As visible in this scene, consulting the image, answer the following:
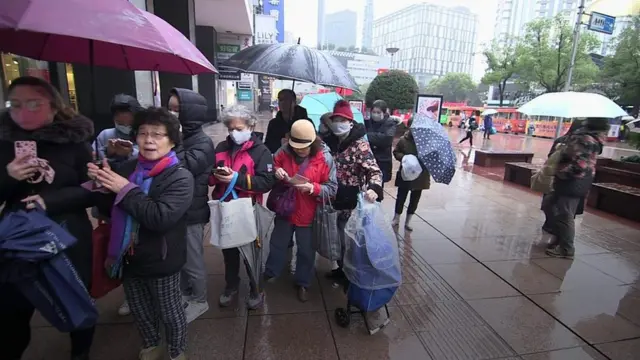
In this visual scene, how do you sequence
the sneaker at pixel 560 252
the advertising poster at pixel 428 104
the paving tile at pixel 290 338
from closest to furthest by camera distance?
the paving tile at pixel 290 338 < the sneaker at pixel 560 252 < the advertising poster at pixel 428 104

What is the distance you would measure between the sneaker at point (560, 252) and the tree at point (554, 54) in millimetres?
33421

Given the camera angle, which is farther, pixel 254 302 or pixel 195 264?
pixel 254 302

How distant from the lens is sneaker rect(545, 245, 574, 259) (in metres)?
4.45

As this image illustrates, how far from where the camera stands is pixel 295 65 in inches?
154

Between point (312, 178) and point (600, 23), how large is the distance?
1330 cm

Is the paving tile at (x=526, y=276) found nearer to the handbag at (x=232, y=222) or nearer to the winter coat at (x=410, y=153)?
the winter coat at (x=410, y=153)

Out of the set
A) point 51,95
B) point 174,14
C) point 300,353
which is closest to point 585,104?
point 300,353

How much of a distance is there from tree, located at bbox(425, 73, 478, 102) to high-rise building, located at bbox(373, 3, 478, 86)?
4557cm

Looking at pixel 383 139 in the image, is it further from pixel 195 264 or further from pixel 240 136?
pixel 195 264

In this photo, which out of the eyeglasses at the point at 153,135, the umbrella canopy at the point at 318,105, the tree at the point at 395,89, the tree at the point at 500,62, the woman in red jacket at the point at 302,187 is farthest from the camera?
the tree at the point at 500,62

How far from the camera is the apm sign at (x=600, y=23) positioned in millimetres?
11062

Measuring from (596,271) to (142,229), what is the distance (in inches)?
190

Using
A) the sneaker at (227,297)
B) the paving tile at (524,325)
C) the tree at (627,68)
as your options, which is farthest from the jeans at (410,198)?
the tree at (627,68)

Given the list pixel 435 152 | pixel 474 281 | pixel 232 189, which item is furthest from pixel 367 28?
pixel 232 189
